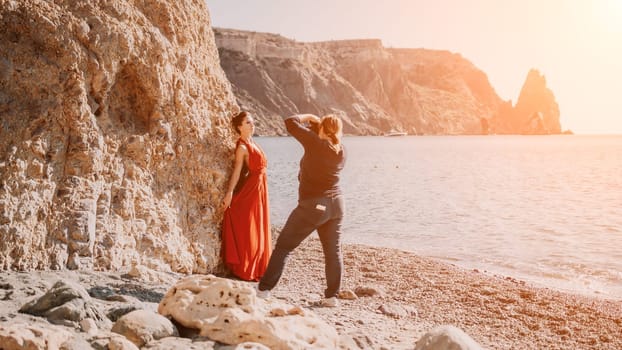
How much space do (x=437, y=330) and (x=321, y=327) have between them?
0.94m

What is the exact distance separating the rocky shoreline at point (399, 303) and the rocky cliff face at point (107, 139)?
355 millimetres

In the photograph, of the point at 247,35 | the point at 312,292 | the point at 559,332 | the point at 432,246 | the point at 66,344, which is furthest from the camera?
the point at 247,35

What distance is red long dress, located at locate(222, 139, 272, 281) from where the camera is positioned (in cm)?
629

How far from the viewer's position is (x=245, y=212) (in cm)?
630

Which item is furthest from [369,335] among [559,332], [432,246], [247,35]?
[247,35]

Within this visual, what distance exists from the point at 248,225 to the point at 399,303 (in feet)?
7.35

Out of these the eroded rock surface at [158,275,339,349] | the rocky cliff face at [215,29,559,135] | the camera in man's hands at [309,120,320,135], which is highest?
the rocky cliff face at [215,29,559,135]

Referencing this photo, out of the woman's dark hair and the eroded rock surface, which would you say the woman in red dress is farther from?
the eroded rock surface

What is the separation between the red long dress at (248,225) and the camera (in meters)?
6.29

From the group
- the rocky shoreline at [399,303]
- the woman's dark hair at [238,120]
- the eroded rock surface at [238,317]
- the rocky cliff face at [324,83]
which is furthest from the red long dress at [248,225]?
the rocky cliff face at [324,83]

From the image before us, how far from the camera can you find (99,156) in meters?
5.19

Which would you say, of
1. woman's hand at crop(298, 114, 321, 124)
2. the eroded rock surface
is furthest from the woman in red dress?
the eroded rock surface

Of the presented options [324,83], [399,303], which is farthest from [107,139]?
[324,83]

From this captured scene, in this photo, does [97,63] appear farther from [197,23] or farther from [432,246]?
[432,246]
